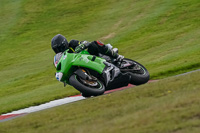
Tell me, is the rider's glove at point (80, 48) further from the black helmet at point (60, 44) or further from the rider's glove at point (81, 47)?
the black helmet at point (60, 44)

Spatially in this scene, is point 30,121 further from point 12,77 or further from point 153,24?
point 153,24

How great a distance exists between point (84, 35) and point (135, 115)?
28594 millimetres

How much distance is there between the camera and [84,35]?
34562 mm

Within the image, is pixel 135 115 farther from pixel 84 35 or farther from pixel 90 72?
pixel 84 35

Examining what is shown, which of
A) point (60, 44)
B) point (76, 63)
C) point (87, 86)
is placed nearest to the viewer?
point (87, 86)

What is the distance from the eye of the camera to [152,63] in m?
17.2

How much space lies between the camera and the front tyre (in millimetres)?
9195

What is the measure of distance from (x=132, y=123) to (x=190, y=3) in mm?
29367

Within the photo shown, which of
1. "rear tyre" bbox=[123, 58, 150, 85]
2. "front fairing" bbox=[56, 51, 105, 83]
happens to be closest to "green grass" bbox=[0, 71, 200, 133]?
"front fairing" bbox=[56, 51, 105, 83]

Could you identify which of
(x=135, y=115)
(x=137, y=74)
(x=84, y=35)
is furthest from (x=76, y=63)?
(x=84, y=35)

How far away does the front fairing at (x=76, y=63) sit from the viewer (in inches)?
381

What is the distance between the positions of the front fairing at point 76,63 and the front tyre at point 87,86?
0.27m

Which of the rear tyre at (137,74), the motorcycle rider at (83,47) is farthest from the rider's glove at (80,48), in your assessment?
the rear tyre at (137,74)

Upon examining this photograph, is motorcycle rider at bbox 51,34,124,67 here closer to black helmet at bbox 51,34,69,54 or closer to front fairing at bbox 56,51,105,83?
black helmet at bbox 51,34,69,54
